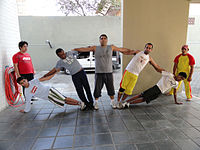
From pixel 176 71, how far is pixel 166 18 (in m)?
1.51

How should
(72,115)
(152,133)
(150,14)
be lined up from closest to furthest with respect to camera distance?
(152,133), (72,115), (150,14)

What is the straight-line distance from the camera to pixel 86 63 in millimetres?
8227

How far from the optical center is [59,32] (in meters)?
9.23

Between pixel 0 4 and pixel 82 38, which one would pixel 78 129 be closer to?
pixel 0 4

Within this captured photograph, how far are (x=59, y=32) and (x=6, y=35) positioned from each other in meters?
5.84

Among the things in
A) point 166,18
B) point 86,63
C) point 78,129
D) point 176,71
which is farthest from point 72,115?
point 86,63

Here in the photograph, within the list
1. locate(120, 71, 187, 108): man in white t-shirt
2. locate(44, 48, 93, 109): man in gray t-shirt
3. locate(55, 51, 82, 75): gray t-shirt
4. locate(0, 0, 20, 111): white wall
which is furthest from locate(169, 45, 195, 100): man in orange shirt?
locate(0, 0, 20, 111): white wall

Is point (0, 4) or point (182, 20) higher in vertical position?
point (0, 4)

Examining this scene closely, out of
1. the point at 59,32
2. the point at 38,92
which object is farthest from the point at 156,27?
the point at 59,32

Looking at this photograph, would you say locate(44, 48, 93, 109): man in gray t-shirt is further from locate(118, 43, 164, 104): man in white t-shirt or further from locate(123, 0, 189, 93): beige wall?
locate(123, 0, 189, 93): beige wall

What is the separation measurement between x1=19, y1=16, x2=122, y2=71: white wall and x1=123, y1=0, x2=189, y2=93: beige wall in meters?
5.60

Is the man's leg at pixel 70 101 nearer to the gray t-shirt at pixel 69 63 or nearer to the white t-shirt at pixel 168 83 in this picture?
the gray t-shirt at pixel 69 63

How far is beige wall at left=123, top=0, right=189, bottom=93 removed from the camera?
403cm

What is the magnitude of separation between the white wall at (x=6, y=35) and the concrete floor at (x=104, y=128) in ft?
2.82
